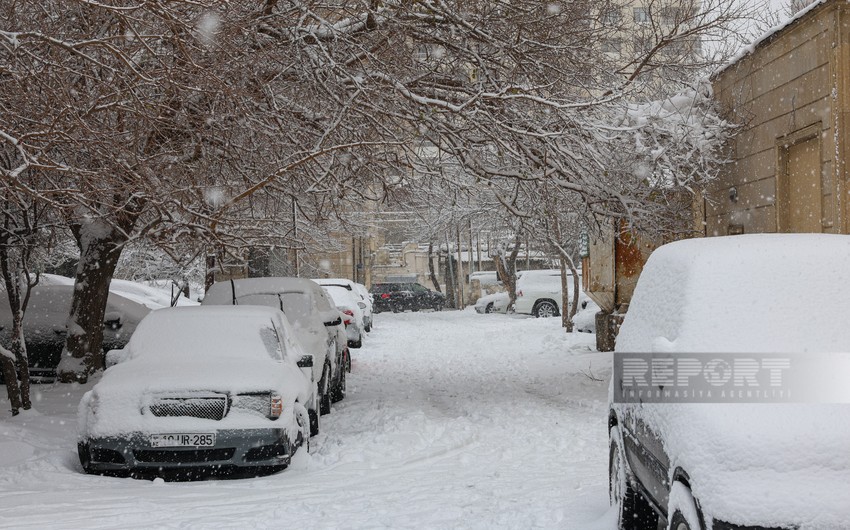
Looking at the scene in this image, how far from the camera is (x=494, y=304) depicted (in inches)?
1587

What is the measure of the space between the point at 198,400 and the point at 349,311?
1317cm

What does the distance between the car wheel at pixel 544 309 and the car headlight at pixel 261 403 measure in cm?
2896

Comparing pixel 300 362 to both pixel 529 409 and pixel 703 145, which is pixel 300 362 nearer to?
pixel 529 409

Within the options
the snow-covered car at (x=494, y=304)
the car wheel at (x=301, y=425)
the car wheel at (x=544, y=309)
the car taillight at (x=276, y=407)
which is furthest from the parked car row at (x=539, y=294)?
the car taillight at (x=276, y=407)

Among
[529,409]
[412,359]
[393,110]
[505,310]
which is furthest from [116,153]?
[505,310]

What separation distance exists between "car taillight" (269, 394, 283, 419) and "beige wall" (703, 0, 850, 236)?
655 centimetres

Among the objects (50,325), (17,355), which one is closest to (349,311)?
(50,325)

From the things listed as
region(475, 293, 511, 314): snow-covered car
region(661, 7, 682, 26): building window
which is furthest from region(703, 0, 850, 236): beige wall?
region(475, 293, 511, 314): snow-covered car

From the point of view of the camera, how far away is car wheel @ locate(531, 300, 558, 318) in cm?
3625

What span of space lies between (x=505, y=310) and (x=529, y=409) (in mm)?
28349

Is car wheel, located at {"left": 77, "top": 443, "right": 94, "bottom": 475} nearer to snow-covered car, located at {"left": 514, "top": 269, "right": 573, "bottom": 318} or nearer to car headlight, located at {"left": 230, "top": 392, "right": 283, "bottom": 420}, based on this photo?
car headlight, located at {"left": 230, "top": 392, "right": 283, "bottom": 420}

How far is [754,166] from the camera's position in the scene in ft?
42.9

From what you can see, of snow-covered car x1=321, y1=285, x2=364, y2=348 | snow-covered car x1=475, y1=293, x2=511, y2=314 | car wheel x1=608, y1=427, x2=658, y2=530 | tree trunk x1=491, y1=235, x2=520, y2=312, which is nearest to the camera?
car wheel x1=608, y1=427, x2=658, y2=530

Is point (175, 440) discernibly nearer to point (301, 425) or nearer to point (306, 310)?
point (301, 425)
